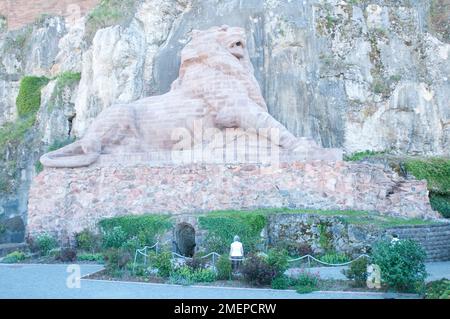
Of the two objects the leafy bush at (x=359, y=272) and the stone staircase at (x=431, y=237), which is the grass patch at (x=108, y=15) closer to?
the stone staircase at (x=431, y=237)

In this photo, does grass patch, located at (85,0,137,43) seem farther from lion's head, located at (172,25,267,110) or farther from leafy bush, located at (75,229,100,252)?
leafy bush, located at (75,229,100,252)

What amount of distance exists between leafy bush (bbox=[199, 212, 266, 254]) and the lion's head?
172 inches

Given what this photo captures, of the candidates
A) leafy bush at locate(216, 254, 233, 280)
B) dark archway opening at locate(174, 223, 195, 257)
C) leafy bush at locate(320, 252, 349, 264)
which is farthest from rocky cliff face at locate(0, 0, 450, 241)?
leafy bush at locate(216, 254, 233, 280)

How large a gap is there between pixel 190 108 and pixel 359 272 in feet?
26.6

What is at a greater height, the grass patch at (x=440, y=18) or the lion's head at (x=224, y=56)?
the grass patch at (x=440, y=18)

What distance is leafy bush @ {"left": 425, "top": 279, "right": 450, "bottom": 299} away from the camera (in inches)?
329

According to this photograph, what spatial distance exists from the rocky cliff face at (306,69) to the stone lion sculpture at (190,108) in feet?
16.8

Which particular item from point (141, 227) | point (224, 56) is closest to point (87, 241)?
point (141, 227)

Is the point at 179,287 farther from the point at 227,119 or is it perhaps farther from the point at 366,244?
the point at 227,119

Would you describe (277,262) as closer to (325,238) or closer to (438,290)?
(438,290)

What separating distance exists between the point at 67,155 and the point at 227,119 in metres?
4.92

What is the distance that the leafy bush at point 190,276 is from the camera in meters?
10.9

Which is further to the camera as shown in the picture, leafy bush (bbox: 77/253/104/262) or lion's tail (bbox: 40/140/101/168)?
lion's tail (bbox: 40/140/101/168)

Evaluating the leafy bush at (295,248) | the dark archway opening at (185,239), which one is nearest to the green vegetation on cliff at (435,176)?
the leafy bush at (295,248)
